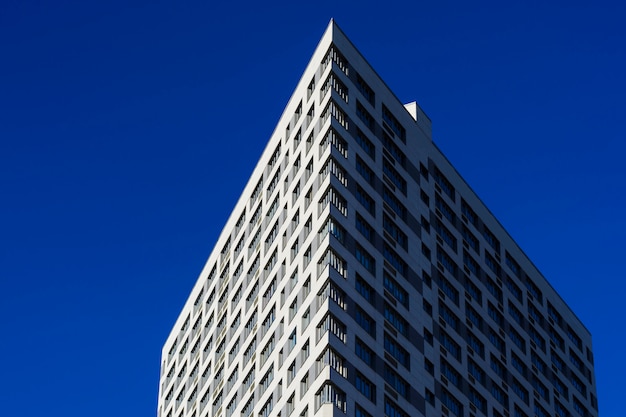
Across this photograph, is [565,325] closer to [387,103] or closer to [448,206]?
[448,206]

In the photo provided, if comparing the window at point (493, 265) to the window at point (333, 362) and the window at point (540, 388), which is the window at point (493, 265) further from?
the window at point (333, 362)

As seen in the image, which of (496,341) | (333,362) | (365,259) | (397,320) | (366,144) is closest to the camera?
(333,362)

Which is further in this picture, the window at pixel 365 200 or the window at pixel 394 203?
the window at pixel 394 203

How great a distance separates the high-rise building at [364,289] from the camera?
10575 centimetres

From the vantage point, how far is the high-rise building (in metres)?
106

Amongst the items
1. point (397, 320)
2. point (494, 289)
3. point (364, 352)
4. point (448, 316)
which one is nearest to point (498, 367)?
point (494, 289)

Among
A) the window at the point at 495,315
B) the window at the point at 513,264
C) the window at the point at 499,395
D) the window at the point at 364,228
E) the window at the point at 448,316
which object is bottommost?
the window at the point at 499,395

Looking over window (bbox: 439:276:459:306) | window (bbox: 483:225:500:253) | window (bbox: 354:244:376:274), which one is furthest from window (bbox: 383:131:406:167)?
window (bbox: 483:225:500:253)

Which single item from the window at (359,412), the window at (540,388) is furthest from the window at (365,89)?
the window at (540,388)

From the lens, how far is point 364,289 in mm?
107812

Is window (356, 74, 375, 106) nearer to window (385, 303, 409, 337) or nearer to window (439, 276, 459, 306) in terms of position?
window (439, 276, 459, 306)

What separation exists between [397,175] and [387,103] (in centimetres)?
695

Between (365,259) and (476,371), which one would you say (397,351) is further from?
(476,371)

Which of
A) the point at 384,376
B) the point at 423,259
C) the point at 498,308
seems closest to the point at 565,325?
the point at 498,308
